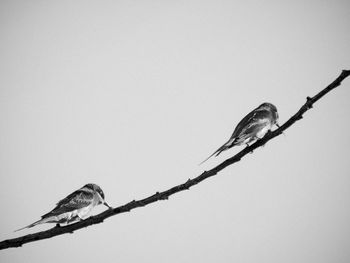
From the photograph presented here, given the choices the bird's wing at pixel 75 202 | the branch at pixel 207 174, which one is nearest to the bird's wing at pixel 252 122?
the branch at pixel 207 174

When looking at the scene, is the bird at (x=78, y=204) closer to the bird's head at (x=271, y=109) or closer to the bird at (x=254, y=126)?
the bird at (x=254, y=126)

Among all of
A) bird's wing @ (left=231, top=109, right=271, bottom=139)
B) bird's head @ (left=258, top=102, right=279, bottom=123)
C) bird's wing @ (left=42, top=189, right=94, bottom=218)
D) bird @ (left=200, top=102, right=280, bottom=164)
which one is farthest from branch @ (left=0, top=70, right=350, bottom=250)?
bird's wing @ (left=42, top=189, right=94, bottom=218)

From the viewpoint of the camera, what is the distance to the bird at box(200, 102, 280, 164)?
5.58 meters

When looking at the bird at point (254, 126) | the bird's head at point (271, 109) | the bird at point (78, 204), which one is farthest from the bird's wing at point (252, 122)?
the bird at point (78, 204)

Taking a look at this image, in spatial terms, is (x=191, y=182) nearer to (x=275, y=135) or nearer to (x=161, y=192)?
(x=161, y=192)

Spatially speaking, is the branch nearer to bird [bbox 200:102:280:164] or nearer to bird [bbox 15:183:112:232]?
bird [bbox 200:102:280:164]

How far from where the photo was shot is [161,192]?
3037 millimetres

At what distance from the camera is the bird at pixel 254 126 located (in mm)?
5582

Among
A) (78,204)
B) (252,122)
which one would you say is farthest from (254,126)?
(78,204)

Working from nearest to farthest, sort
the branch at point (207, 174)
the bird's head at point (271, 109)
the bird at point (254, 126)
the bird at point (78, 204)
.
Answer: the branch at point (207, 174), the bird at point (254, 126), the bird's head at point (271, 109), the bird at point (78, 204)

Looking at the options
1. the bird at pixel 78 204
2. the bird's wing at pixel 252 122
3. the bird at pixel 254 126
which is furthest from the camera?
the bird at pixel 78 204

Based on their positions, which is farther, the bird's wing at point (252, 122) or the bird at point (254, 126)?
the bird's wing at point (252, 122)

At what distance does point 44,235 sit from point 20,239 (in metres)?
0.25

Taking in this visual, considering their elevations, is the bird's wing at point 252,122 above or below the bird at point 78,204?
above
